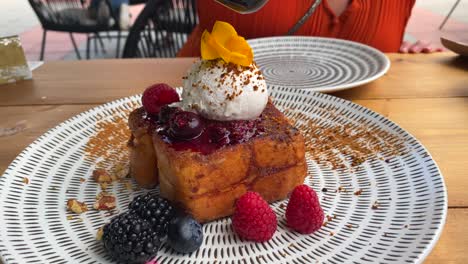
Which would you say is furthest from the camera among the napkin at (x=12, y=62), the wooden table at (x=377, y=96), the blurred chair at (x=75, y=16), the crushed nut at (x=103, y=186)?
the blurred chair at (x=75, y=16)

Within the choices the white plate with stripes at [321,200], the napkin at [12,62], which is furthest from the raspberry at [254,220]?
the napkin at [12,62]

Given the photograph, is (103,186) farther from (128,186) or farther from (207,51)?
(207,51)

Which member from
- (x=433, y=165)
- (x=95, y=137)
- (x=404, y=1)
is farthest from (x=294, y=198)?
(x=404, y=1)

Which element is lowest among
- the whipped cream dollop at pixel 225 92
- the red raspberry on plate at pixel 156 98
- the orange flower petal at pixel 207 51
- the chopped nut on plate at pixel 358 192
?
the chopped nut on plate at pixel 358 192

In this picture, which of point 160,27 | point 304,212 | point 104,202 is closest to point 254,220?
point 304,212

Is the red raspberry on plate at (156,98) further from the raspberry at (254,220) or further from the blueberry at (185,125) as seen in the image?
the raspberry at (254,220)

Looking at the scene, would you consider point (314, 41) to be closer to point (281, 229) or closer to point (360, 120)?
point (360, 120)
